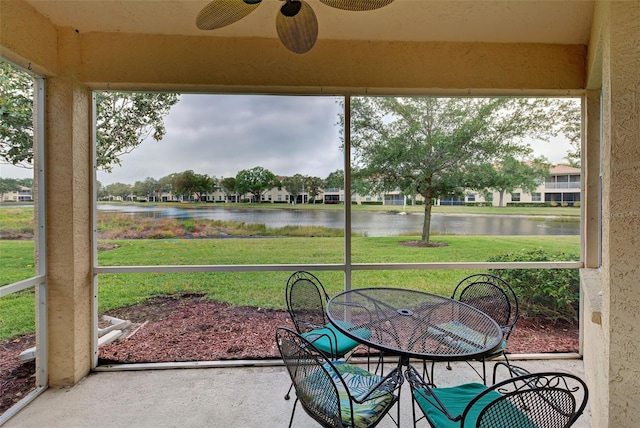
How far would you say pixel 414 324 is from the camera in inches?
73.8

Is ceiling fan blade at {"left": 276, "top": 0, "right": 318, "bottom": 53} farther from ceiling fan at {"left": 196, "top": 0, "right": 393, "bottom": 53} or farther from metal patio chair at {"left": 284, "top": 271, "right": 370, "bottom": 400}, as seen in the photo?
metal patio chair at {"left": 284, "top": 271, "right": 370, "bottom": 400}

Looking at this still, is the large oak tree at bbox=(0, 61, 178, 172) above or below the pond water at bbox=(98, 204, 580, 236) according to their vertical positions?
above

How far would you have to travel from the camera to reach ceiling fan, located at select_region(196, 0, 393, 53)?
1515 millimetres

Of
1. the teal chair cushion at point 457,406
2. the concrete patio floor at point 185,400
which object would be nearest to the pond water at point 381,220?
the concrete patio floor at point 185,400

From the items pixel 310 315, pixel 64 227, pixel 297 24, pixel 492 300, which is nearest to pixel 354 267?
pixel 310 315

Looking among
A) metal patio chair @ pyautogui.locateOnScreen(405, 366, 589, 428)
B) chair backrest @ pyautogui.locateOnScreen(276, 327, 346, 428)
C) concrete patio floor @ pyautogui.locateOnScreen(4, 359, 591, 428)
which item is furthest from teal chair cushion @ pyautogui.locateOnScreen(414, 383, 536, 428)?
concrete patio floor @ pyautogui.locateOnScreen(4, 359, 591, 428)

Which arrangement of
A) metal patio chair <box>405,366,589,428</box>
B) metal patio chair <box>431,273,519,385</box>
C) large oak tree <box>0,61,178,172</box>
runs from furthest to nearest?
large oak tree <box>0,61,178,172</box>
metal patio chair <box>431,273,519,385</box>
metal patio chair <box>405,366,589,428</box>

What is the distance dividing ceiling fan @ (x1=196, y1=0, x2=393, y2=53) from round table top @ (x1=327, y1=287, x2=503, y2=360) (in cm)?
171

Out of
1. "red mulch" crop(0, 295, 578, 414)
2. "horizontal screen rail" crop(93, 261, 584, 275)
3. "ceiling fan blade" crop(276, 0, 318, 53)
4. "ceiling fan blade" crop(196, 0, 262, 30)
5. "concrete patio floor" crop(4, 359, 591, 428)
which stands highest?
"ceiling fan blade" crop(196, 0, 262, 30)

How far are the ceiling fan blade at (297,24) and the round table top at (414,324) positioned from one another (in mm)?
1688

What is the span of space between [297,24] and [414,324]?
6.23 feet

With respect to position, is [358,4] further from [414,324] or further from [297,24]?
[414,324]

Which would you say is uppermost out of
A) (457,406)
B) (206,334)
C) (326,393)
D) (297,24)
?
(297,24)

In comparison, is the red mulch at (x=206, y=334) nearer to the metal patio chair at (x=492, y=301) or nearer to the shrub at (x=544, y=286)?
the shrub at (x=544, y=286)
